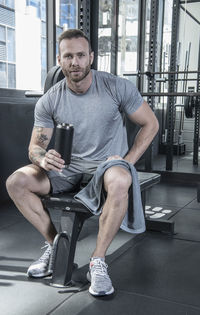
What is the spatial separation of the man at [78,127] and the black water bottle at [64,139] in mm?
201

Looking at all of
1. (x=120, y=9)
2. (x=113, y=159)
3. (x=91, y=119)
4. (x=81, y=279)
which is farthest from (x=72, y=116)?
(x=120, y=9)

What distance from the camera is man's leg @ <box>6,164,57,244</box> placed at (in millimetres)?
1789

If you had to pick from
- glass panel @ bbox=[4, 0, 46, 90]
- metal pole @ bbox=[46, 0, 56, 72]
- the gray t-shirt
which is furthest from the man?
metal pole @ bbox=[46, 0, 56, 72]

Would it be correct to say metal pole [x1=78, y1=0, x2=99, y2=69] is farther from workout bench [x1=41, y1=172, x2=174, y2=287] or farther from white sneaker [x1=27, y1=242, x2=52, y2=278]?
white sneaker [x1=27, y1=242, x2=52, y2=278]

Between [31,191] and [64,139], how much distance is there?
40cm

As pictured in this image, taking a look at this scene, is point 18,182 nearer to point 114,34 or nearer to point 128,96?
point 128,96

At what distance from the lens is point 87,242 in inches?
93.9

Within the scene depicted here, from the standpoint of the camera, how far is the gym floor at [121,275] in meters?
1.57

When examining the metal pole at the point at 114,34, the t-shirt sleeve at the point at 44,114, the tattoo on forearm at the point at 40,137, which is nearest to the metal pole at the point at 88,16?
the t-shirt sleeve at the point at 44,114

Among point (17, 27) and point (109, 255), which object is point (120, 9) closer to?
point (17, 27)

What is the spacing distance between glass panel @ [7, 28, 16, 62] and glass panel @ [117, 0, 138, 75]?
233 cm

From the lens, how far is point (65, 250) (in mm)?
1764

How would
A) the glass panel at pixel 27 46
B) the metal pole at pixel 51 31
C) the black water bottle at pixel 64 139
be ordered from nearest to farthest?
1. the black water bottle at pixel 64 139
2. the glass panel at pixel 27 46
3. the metal pole at pixel 51 31

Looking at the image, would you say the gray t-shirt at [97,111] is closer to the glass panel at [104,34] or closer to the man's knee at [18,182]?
the man's knee at [18,182]
